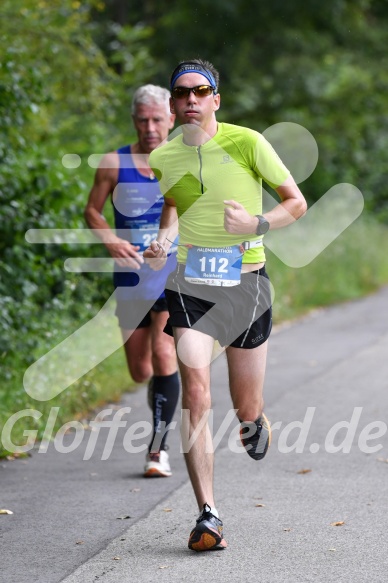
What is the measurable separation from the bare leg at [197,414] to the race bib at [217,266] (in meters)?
0.27

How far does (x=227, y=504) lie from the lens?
21.1 ft

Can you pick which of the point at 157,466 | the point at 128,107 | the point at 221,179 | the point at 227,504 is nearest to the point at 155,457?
the point at 157,466

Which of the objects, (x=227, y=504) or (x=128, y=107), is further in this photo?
(x=128, y=107)

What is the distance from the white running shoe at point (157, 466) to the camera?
7.21 m

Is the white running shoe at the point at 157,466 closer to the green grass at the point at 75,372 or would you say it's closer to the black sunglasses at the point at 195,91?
the green grass at the point at 75,372

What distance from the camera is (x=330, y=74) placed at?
28328 millimetres

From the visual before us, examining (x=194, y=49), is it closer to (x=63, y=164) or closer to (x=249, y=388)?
(x=63, y=164)

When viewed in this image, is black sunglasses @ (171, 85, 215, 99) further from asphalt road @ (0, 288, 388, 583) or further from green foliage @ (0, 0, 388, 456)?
green foliage @ (0, 0, 388, 456)

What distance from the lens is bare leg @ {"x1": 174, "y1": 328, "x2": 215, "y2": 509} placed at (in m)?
5.39

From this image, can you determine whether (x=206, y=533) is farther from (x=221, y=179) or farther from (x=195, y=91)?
(x=195, y=91)

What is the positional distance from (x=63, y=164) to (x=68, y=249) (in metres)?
1.65

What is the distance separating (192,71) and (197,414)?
1.57 metres

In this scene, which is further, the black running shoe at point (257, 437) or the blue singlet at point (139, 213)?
the blue singlet at point (139, 213)

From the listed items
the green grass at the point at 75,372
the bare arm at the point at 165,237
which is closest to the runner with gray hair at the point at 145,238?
the bare arm at the point at 165,237
